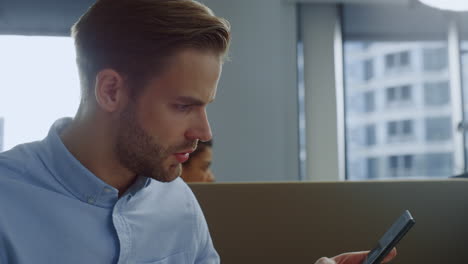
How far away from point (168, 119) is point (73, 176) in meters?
0.21

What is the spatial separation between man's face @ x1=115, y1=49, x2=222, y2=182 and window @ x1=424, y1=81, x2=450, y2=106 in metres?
3.54

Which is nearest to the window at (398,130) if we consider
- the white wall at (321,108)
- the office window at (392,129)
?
the office window at (392,129)

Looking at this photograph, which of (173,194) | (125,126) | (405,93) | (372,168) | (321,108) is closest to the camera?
(125,126)

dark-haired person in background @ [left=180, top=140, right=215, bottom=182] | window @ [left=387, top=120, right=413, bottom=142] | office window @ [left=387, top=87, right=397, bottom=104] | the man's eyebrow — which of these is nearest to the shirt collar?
the man's eyebrow

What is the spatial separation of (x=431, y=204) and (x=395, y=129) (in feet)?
26.4

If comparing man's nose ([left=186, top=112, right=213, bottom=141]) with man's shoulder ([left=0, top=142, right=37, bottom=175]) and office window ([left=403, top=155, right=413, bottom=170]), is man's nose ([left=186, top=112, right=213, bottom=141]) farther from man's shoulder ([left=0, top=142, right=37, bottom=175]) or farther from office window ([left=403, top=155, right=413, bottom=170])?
office window ([left=403, top=155, right=413, bottom=170])

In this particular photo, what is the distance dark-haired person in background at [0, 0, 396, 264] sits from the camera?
2.63ft

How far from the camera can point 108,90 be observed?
853mm

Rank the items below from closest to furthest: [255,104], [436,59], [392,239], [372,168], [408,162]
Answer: [392,239] < [255,104] < [436,59] < [372,168] < [408,162]

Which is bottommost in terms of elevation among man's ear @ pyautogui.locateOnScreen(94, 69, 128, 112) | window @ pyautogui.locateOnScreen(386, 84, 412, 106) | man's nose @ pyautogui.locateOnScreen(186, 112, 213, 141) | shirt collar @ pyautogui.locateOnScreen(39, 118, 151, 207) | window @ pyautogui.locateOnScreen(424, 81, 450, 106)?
shirt collar @ pyautogui.locateOnScreen(39, 118, 151, 207)

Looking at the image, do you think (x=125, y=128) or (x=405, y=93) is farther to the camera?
(x=405, y=93)

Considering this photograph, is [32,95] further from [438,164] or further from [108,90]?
[438,164]

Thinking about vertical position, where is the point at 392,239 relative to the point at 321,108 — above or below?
below

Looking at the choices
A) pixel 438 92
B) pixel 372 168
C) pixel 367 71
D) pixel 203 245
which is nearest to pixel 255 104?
pixel 367 71
